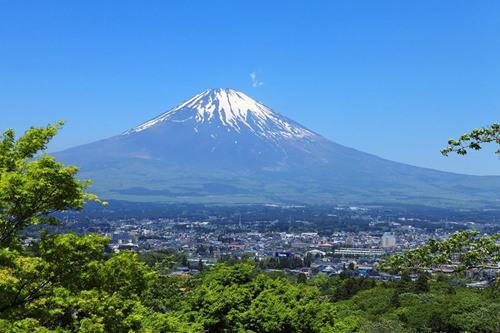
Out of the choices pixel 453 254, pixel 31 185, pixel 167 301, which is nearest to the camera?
pixel 31 185

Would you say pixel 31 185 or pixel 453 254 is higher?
pixel 31 185

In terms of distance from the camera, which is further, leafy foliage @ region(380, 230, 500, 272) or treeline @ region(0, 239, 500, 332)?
leafy foliage @ region(380, 230, 500, 272)

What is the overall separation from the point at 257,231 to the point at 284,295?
302 ft

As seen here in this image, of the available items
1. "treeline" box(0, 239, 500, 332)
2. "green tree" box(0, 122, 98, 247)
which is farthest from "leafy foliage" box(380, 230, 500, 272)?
"green tree" box(0, 122, 98, 247)

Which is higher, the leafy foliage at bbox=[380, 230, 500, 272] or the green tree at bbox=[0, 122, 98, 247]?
the green tree at bbox=[0, 122, 98, 247]

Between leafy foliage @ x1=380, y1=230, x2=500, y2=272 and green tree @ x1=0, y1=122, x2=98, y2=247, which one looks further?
leafy foliage @ x1=380, y1=230, x2=500, y2=272

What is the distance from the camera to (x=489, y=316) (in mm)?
22438

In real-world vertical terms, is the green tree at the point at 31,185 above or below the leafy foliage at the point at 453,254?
above

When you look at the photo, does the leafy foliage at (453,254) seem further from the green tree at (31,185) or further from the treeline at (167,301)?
the green tree at (31,185)

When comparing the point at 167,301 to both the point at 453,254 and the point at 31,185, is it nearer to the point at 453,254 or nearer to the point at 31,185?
the point at 453,254

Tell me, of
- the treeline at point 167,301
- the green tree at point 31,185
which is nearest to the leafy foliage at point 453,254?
the treeline at point 167,301

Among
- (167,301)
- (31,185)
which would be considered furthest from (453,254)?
(167,301)

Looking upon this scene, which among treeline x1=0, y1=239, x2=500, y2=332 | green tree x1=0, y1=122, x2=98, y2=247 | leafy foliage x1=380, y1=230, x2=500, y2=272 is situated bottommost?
treeline x1=0, y1=239, x2=500, y2=332

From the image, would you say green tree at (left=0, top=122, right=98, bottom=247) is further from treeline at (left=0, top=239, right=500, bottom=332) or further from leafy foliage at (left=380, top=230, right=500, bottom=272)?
leafy foliage at (left=380, top=230, right=500, bottom=272)
